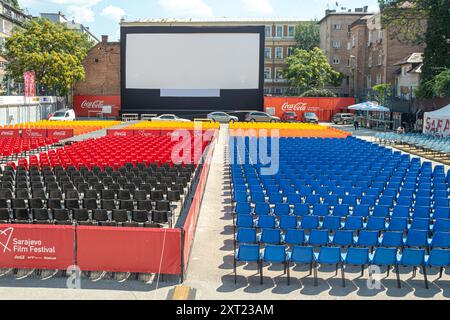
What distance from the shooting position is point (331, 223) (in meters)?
11.1

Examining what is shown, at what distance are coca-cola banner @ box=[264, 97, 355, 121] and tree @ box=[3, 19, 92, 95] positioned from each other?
70.7ft

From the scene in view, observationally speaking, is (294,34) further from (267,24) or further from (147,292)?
(147,292)

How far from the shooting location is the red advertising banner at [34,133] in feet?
103

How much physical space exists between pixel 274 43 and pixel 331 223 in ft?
234

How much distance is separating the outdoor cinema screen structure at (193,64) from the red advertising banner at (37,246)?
41091 mm

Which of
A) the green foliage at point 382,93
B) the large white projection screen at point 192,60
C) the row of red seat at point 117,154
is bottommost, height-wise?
the row of red seat at point 117,154

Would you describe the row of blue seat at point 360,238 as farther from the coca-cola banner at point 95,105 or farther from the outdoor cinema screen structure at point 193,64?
the coca-cola banner at point 95,105

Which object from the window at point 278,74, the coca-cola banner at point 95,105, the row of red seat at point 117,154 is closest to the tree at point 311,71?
the window at point 278,74

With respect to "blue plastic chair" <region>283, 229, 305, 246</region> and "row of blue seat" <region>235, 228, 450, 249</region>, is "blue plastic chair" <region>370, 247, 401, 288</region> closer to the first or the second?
"row of blue seat" <region>235, 228, 450, 249</region>

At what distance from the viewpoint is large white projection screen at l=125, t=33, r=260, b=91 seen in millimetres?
49000

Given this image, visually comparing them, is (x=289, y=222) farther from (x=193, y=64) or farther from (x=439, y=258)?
(x=193, y=64)

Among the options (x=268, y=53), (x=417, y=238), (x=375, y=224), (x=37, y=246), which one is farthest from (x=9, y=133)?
(x=268, y=53)

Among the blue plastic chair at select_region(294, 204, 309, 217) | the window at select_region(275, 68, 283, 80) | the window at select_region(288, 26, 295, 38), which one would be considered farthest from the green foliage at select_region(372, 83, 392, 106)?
the blue plastic chair at select_region(294, 204, 309, 217)

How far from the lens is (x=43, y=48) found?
50219mm
